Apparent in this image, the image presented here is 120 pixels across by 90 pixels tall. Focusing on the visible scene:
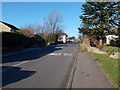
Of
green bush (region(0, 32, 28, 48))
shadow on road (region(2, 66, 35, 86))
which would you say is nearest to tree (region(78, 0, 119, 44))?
green bush (region(0, 32, 28, 48))

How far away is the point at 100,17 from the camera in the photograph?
22.3m

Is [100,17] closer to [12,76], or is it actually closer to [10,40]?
[10,40]

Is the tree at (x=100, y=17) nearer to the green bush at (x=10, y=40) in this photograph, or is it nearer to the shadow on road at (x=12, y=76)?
the green bush at (x=10, y=40)

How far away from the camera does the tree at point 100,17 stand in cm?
2134

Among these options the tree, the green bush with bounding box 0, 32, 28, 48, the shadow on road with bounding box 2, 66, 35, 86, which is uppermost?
the tree

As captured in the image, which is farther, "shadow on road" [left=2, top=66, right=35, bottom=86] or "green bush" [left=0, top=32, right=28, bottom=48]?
"green bush" [left=0, top=32, right=28, bottom=48]

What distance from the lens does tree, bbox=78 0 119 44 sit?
2134cm

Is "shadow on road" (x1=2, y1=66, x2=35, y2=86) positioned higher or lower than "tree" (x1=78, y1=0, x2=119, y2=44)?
lower

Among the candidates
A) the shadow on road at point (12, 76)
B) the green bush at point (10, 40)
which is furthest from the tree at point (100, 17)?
the shadow on road at point (12, 76)

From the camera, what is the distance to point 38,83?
5.96 metres

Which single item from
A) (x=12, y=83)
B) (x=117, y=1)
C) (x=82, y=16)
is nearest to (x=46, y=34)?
(x=82, y=16)

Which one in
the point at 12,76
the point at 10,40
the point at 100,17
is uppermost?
the point at 100,17

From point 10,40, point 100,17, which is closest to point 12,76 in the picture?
point 10,40

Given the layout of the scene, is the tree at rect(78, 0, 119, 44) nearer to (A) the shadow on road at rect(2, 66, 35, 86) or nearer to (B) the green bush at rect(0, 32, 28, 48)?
(B) the green bush at rect(0, 32, 28, 48)
